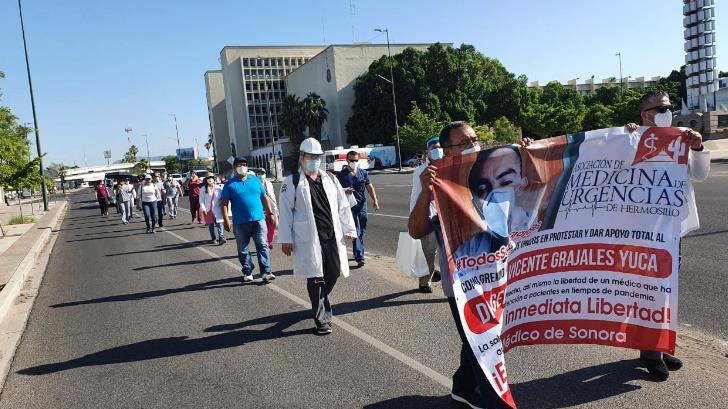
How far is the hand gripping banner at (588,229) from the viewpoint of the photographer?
146 inches

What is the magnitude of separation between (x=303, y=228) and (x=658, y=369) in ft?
10.6

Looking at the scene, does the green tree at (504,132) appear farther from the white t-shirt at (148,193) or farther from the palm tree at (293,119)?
the white t-shirt at (148,193)

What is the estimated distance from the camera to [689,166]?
398cm

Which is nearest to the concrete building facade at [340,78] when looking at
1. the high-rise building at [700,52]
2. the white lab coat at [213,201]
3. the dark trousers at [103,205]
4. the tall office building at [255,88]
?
the tall office building at [255,88]

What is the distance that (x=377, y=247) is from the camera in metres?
11.1

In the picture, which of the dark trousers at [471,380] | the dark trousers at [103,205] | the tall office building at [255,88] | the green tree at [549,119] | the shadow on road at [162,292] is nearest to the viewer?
the dark trousers at [471,380]

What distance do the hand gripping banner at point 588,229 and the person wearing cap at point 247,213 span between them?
5.14 meters

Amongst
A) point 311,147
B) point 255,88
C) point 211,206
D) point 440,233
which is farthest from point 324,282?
point 255,88

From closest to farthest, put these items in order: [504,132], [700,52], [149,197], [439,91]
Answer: [149,197] < [700,52] < [504,132] < [439,91]

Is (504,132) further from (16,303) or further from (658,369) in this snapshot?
(658,369)

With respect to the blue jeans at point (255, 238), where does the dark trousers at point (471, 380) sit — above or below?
below

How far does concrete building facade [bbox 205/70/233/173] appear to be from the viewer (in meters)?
129

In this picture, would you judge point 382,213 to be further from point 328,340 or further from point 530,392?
point 530,392

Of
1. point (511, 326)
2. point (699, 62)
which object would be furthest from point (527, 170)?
point (699, 62)
